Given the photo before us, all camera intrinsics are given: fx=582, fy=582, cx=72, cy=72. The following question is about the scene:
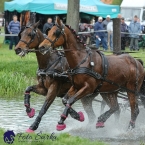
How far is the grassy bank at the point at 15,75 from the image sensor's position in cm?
1450

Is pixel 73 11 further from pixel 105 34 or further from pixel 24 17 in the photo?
pixel 24 17

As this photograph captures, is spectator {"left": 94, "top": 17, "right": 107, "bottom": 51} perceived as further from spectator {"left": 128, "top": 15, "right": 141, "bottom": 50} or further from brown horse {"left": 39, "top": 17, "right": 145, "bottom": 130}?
brown horse {"left": 39, "top": 17, "right": 145, "bottom": 130}

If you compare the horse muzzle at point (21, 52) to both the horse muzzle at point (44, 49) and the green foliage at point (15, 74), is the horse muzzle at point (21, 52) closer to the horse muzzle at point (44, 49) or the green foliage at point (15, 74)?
the horse muzzle at point (44, 49)

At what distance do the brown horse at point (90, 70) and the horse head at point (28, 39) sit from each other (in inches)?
32.5

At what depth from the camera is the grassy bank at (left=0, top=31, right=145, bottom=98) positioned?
14.5m

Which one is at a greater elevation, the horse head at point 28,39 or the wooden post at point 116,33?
the horse head at point 28,39

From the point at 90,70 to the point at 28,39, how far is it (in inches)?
53.6

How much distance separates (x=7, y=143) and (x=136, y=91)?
3768 millimetres

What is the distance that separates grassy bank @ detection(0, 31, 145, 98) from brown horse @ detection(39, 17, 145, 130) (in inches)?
79.8

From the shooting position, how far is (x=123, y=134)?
1007 cm

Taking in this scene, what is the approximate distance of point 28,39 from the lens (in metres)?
10.4

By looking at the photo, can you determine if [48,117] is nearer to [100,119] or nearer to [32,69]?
[100,119]

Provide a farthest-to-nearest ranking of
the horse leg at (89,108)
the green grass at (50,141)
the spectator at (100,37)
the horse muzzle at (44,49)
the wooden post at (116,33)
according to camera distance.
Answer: the spectator at (100,37), the wooden post at (116,33), the horse leg at (89,108), the horse muzzle at (44,49), the green grass at (50,141)

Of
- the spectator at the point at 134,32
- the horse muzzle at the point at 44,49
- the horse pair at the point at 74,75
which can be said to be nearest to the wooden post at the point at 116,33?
the horse pair at the point at 74,75
